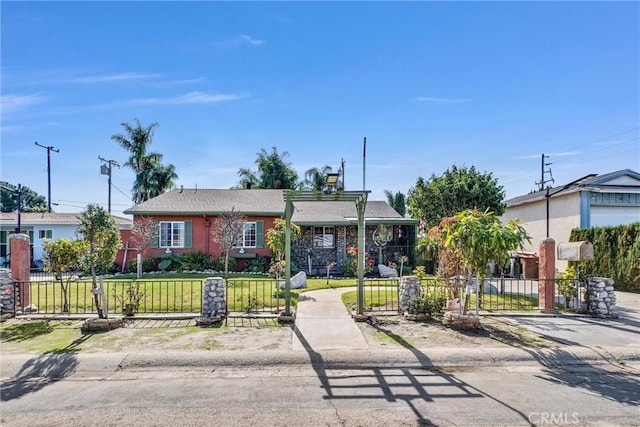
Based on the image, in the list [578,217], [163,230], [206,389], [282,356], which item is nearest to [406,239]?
[578,217]

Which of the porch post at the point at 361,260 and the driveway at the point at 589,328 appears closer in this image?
the driveway at the point at 589,328

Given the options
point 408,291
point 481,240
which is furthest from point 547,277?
point 408,291

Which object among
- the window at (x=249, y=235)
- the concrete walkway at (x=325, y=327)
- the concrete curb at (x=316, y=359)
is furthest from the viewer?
the window at (x=249, y=235)

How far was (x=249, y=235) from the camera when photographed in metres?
19.7

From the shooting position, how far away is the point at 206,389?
5.36 metres

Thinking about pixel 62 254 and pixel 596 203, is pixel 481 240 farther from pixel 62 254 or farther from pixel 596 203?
pixel 596 203

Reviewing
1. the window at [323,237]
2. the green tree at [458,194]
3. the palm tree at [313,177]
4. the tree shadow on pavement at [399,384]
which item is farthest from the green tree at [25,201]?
the tree shadow on pavement at [399,384]

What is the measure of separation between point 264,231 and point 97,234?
450 inches

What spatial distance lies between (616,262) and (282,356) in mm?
15447

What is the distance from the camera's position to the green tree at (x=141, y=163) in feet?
107

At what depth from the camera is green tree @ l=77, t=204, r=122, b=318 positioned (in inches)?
340

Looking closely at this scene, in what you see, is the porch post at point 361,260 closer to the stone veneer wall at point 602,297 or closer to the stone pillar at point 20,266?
the stone veneer wall at point 602,297

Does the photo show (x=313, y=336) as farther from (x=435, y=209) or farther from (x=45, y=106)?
(x=45, y=106)

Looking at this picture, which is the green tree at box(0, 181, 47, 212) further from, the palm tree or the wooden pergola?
the wooden pergola
